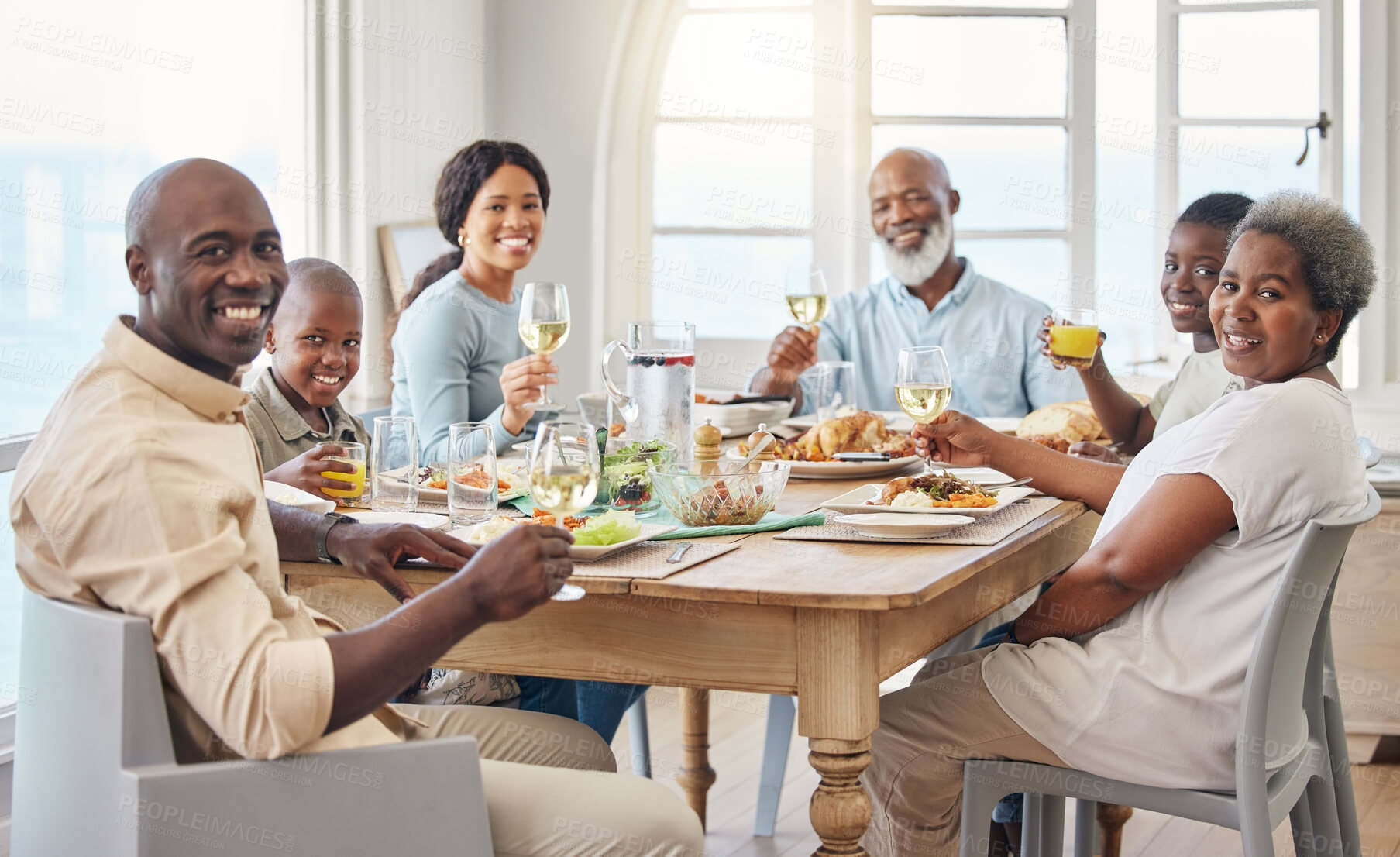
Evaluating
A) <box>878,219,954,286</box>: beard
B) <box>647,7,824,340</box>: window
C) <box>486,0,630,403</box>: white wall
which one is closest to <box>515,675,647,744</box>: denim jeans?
<box>878,219,954,286</box>: beard

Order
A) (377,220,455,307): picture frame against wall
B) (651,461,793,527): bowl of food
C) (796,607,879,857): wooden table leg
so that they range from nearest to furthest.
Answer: (796,607,879,857): wooden table leg, (651,461,793,527): bowl of food, (377,220,455,307): picture frame against wall

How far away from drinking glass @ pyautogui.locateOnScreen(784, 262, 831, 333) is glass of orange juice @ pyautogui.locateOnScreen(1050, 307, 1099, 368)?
0.61 meters

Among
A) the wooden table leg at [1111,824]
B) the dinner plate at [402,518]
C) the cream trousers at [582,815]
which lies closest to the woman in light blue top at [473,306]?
the dinner plate at [402,518]

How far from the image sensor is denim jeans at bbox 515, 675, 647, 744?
2406 mm

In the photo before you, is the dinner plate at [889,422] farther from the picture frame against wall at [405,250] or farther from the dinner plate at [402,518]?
the picture frame against wall at [405,250]

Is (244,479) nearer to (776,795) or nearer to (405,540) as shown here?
(405,540)

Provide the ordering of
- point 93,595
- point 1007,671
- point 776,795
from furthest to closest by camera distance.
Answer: point 776,795, point 1007,671, point 93,595

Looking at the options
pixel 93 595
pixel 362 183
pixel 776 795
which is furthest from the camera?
pixel 362 183

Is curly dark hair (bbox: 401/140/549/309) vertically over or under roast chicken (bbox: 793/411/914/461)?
over

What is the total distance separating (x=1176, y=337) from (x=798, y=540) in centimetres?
299

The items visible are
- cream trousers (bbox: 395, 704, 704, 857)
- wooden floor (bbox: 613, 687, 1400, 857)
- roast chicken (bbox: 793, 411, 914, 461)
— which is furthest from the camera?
wooden floor (bbox: 613, 687, 1400, 857)

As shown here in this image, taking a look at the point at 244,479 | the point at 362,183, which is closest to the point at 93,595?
the point at 244,479

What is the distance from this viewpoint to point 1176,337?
4.37m

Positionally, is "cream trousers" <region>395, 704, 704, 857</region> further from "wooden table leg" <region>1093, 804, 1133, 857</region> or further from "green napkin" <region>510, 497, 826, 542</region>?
"wooden table leg" <region>1093, 804, 1133, 857</region>
